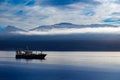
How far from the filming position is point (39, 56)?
160500 millimetres

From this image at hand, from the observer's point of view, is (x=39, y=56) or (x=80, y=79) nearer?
(x=80, y=79)

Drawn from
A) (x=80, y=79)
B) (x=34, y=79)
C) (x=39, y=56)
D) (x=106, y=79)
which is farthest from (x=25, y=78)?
(x=39, y=56)

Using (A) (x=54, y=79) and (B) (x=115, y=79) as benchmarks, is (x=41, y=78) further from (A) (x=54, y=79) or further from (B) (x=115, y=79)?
(B) (x=115, y=79)

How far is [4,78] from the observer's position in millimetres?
67500

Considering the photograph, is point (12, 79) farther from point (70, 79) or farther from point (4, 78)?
point (70, 79)

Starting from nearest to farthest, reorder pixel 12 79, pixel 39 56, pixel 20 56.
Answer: pixel 12 79, pixel 39 56, pixel 20 56

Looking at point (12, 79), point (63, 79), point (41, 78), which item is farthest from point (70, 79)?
point (12, 79)

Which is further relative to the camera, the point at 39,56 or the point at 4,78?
the point at 39,56

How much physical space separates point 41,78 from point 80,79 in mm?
8681

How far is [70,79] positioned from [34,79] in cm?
797

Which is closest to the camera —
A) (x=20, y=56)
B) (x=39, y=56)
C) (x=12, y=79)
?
(x=12, y=79)

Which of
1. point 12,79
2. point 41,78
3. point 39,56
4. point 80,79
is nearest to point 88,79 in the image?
point 80,79

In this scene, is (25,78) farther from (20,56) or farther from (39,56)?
(20,56)

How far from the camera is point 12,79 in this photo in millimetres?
66188
